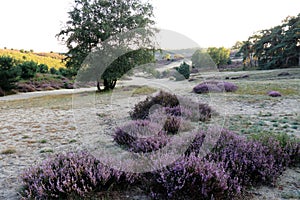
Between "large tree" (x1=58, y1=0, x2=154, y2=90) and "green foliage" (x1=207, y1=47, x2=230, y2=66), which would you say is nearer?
"large tree" (x1=58, y1=0, x2=154, y2=90)

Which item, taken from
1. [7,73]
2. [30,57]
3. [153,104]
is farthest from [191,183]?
[30,57]

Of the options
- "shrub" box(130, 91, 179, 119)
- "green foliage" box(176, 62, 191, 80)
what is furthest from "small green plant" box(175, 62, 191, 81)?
"shrub" box(130, 91, 179, 119)

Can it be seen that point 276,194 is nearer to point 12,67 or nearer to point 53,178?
point 53,178

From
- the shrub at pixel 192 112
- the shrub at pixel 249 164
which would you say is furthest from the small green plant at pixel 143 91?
the shrub at pixel 249 164

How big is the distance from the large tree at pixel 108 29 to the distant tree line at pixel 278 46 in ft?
102

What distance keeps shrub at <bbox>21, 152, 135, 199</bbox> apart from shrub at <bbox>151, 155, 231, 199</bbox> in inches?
17.5

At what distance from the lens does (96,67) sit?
17.6m

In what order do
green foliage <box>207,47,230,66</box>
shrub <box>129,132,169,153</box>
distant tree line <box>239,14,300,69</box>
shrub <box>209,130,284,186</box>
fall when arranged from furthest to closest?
green foliage <box>207,47,230,66</box>, distant tree line <box>239,14,300,69</box>, shrub <box>129,132,169,153</box>, shrub <box>209,130,284,186</box>

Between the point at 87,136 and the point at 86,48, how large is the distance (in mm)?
14165

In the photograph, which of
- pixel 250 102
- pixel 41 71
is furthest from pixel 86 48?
pixel 41 71

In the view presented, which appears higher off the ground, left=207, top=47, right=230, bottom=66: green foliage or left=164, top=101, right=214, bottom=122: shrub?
left=207, top=47, right=230, bottom=66: green foliage

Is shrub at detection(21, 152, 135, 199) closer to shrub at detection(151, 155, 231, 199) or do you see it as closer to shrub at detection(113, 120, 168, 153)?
shrub at detection(151, 155, 231, 199)

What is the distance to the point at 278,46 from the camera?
39531 mm

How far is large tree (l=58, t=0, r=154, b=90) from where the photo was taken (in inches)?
677
